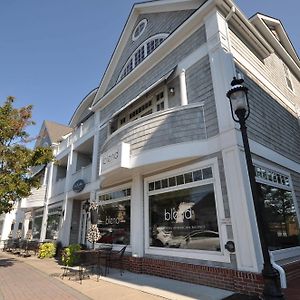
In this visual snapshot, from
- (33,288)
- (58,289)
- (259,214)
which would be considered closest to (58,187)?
(33,288)

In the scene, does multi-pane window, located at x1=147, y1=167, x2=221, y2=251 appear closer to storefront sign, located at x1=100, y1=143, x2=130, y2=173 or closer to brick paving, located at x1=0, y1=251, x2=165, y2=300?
storefront sign, located at x1=100, y1=143, x2=130, y2=173

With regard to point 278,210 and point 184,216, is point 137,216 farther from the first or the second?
point 278,210

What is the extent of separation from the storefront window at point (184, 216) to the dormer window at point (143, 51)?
263 inches

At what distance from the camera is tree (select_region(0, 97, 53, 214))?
11.5 m

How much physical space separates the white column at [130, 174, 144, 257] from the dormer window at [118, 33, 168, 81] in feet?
20.1

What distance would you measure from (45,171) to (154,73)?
15894 millimetres

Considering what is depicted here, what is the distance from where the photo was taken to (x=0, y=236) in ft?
95.8

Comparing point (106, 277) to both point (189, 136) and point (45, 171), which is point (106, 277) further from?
point (45, 171)

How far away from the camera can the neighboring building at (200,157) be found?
6.90m

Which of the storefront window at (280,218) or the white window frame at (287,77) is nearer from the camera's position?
the storefront window at (280,218)

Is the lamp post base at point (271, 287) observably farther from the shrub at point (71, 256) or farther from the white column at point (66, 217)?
the white column at point (66, 217)

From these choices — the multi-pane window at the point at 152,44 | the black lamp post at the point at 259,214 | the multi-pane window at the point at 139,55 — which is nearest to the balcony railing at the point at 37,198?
the multi-pane window at the point at 139,55

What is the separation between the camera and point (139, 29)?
45.9 feet

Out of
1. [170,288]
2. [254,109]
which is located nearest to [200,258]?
[170,288]
